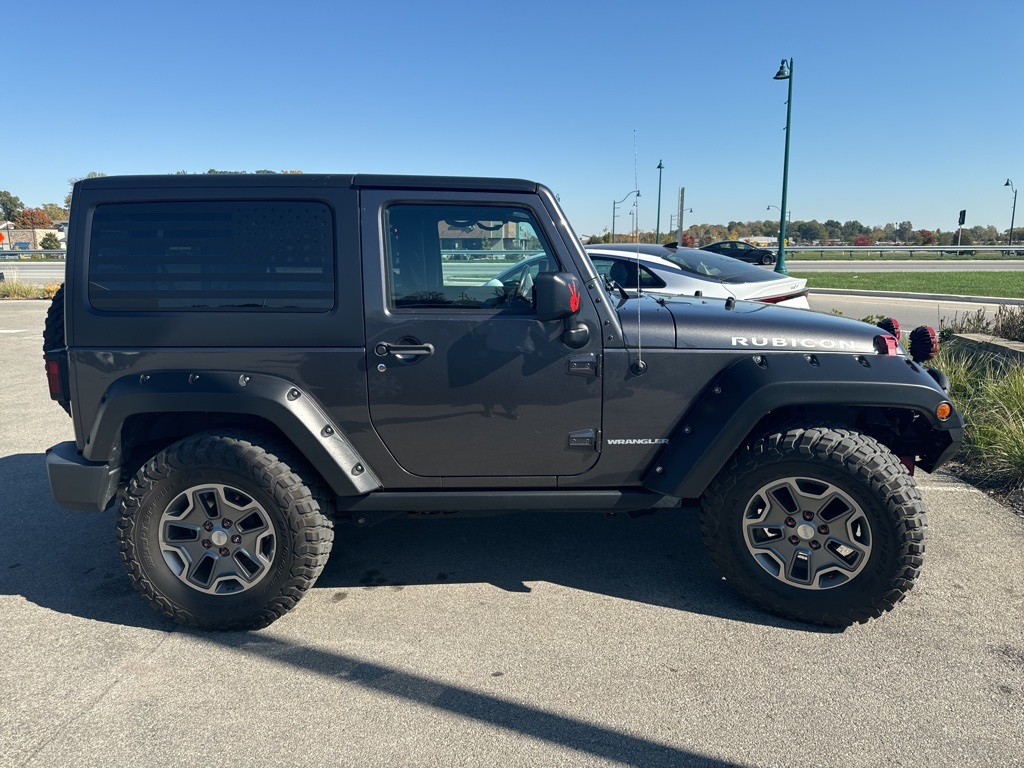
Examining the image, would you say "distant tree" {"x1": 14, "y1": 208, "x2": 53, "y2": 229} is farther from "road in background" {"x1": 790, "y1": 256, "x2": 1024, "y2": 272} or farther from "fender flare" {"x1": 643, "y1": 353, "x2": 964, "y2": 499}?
"fender flare" {"x1": 643, "y1": 353, "x2": 964, "y2": 499}

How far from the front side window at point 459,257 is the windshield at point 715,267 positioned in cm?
517

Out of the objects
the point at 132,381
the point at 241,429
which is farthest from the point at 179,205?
the point at 241,429

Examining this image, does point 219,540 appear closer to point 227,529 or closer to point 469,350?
point 227,529

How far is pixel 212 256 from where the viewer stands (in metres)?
3.06

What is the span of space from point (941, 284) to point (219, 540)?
22.9 meters

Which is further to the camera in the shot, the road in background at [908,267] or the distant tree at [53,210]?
the distant tree at [53,210]

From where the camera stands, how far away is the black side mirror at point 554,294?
9.37 feet

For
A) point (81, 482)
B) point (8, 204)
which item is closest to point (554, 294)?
point (81, 482)

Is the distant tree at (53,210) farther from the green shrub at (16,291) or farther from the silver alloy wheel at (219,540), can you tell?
the silver alloy wheel at (219,540)

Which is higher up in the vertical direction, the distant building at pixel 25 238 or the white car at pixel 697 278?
the distant building at pixel 25 238

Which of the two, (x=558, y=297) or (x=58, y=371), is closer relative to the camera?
(x=558, y=297)

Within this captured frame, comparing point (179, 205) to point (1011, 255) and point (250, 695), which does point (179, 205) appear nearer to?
point (250, 695)

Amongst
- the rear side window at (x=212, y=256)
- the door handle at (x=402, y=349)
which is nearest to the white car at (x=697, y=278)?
the door handle at (x=402, y=349)

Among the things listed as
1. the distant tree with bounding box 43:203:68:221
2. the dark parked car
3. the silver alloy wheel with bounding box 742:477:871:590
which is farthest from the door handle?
the distant tree with bounding box 43:203:68:221
